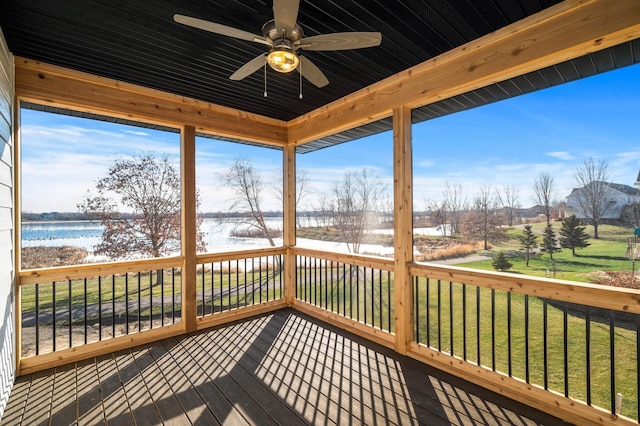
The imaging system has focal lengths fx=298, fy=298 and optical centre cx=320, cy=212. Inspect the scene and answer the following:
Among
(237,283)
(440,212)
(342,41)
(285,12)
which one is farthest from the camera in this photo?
(237,283)

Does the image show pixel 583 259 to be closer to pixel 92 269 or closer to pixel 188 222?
pixel 188 222

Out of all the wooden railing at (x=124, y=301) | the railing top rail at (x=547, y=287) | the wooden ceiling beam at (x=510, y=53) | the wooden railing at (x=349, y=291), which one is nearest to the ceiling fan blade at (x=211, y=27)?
the wooden ceiling beam at (x=510, y=53)

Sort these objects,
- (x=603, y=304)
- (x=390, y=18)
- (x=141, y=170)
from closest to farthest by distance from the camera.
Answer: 1. (x=603, y=304)
2. (x=390, y=18)
3. (x=141, y=170)

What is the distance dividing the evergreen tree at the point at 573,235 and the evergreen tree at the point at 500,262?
1.33 feet

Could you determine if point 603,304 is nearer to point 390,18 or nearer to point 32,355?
point 390,18

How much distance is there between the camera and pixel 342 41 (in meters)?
1.84

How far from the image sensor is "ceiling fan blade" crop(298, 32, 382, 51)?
1.76m

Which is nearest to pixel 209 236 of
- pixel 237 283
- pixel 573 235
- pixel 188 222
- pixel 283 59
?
pixel 188 222

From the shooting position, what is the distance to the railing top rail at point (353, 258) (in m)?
3.38

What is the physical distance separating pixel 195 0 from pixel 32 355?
3477 mm

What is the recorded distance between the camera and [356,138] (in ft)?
12.8

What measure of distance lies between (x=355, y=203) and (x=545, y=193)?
6.90 ft

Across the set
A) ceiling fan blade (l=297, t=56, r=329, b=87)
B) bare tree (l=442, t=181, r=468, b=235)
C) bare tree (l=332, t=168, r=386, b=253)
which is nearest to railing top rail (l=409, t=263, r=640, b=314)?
bare tree (l=442, t=181, r=468, b=235)

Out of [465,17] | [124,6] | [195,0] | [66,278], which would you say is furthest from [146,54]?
[465,17]
